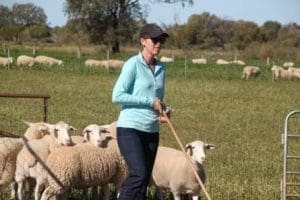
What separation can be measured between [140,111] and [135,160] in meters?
0.42

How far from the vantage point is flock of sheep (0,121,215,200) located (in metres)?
7.08

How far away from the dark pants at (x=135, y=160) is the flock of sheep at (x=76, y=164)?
1317 millimetres

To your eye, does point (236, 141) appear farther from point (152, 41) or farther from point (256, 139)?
point (152, 41)

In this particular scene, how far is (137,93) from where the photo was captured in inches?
222

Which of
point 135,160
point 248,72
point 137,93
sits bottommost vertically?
point 248,72

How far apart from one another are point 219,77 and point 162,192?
3098 centimetres

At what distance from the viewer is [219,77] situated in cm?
3919

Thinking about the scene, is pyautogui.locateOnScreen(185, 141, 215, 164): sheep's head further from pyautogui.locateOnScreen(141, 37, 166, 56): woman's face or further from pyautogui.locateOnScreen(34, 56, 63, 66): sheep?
pyautogui.locateOnScreen(34, 56, 63, 66): sheep

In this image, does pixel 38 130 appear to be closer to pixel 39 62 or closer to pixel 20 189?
pixel 20 189

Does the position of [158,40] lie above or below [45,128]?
above

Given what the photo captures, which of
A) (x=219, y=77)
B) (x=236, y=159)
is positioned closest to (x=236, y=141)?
(x=236, y=159)

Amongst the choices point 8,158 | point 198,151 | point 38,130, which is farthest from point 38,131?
point 198,151

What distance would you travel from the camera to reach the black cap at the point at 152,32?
550 centimetres

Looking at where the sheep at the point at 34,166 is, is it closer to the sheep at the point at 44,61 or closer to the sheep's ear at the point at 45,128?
the sheep's ear at the point at 45,128
